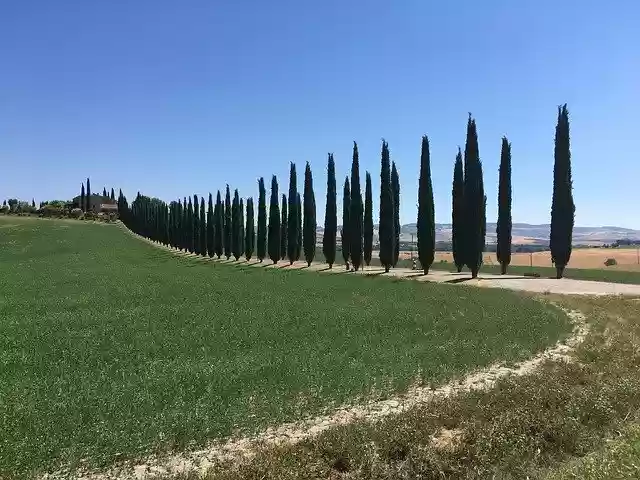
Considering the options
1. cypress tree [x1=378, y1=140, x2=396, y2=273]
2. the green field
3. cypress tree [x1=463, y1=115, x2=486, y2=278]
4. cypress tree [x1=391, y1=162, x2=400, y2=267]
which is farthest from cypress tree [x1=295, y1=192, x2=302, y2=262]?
Result: the green field

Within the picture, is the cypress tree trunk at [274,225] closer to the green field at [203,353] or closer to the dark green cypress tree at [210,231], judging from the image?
the dark green cypress tree at [210,231]

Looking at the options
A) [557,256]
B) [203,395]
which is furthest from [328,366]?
[557,256]

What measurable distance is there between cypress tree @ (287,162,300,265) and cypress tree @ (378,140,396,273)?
14259 millimetres

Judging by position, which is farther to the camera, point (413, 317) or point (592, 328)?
point (413, 317)

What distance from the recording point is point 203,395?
9.80 m

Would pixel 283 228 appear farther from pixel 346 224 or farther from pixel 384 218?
pixel 384 218

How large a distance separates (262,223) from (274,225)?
451 cm

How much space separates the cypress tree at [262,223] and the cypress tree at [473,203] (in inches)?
1229

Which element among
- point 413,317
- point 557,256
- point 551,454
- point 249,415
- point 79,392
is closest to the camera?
point 551,454

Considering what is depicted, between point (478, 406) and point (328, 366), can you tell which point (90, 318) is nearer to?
point (328, 366)

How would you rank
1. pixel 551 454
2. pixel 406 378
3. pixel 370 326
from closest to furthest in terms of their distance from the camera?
pixel 551 454
pixel 406 378
pixel 370 326

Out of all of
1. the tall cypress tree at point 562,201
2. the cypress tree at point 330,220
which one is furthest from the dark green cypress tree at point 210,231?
the tall cypress tree at point 562,201

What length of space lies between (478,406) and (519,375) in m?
3.08

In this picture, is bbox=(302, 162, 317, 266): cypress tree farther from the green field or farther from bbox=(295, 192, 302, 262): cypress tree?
the green field
